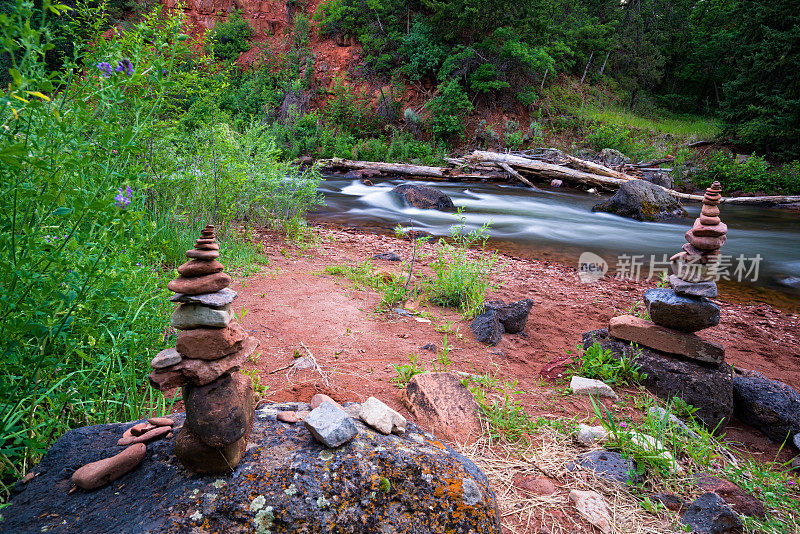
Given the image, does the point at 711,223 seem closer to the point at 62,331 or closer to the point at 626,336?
the point at 626,336

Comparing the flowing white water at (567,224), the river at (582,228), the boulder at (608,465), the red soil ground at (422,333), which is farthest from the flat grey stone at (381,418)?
the flowing white water at (567,224)

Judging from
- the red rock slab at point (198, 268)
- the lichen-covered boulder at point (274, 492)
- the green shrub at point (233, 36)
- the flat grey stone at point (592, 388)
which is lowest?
the flat grey stone at point (592, 388)

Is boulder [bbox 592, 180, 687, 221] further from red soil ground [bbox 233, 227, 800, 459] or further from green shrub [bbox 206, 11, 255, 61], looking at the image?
green shrub [bbox 206, 11, 255, 61]

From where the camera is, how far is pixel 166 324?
2.71 metres

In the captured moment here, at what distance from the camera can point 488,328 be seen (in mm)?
3783

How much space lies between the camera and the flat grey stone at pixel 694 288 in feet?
10.4

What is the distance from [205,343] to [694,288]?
3407mm

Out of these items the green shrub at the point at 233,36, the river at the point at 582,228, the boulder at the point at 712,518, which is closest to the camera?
the boulder at the point at 712,518

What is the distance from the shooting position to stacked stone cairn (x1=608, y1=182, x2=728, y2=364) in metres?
3.18

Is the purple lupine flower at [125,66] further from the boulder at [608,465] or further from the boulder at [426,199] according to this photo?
the boulder at [426,199]

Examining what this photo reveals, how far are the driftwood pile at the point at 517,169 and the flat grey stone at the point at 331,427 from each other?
15.2 metres

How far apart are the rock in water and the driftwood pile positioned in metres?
12.8

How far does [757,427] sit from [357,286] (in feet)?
12.2

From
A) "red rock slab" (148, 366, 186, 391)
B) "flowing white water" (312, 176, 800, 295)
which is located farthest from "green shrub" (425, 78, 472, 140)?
"red rock slab" (148, 366, 186, 391)
